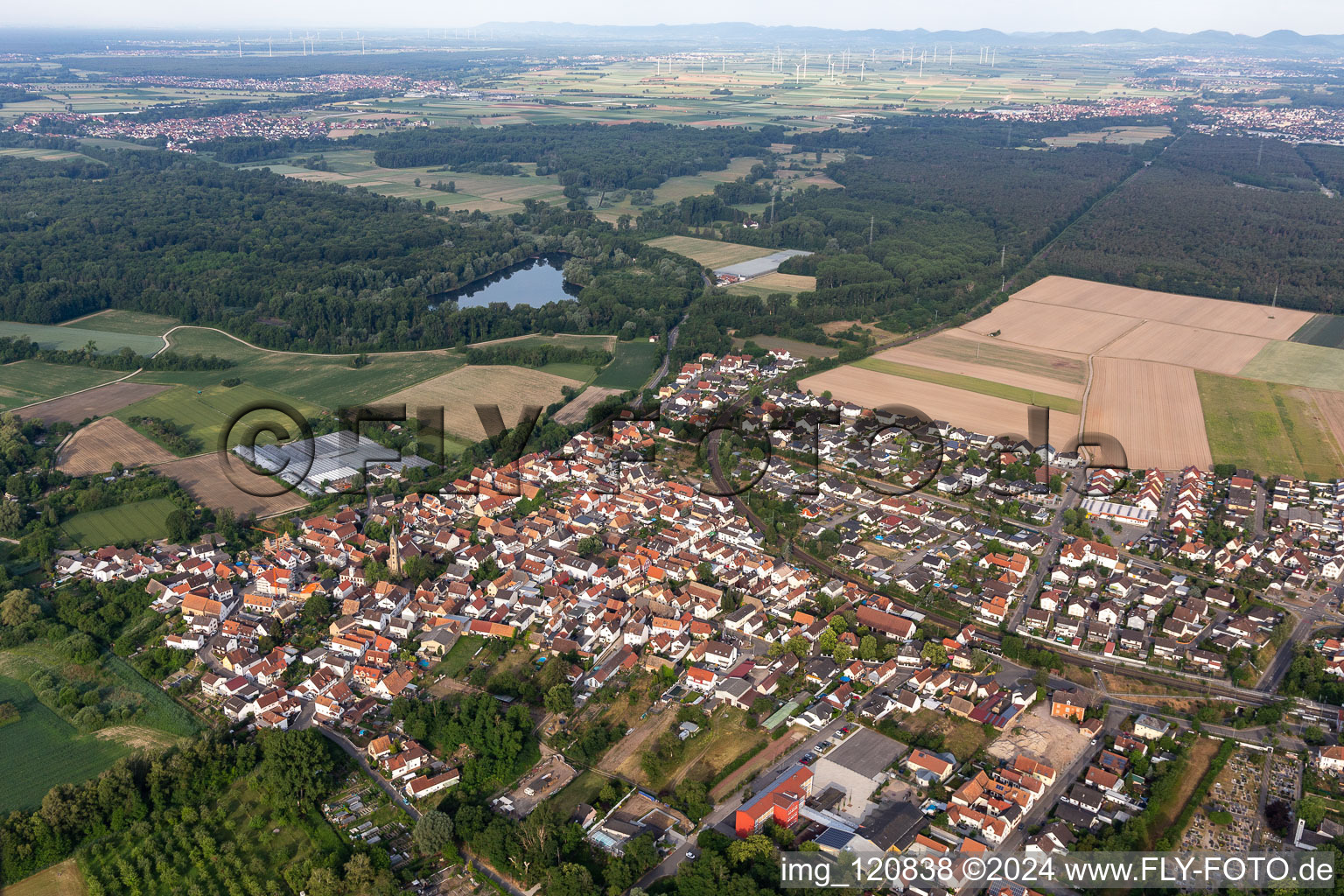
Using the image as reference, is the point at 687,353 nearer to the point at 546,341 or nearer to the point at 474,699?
the point at 546,341

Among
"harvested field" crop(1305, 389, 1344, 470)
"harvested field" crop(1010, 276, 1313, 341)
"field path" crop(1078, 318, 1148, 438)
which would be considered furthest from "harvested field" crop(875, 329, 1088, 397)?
"harvested field" crop(1010, 276, 1313, 341)

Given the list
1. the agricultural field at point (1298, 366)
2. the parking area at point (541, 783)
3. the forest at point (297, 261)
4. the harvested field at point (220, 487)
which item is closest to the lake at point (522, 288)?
the forest at point (297, 261)

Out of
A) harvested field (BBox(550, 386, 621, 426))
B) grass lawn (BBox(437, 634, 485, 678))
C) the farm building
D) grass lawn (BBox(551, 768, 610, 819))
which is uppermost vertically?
harvested field (BBox(550, 386, 621, 426))

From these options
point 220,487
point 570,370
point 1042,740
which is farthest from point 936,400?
point 220,487

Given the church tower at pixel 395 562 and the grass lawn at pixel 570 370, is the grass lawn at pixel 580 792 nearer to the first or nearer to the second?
the church tower at pixel 395 562

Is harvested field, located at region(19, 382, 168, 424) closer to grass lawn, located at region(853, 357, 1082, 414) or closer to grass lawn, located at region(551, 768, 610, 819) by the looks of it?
grass lawn, located at region(551, 768, 610, 819)

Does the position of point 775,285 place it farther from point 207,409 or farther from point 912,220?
point 207,409
